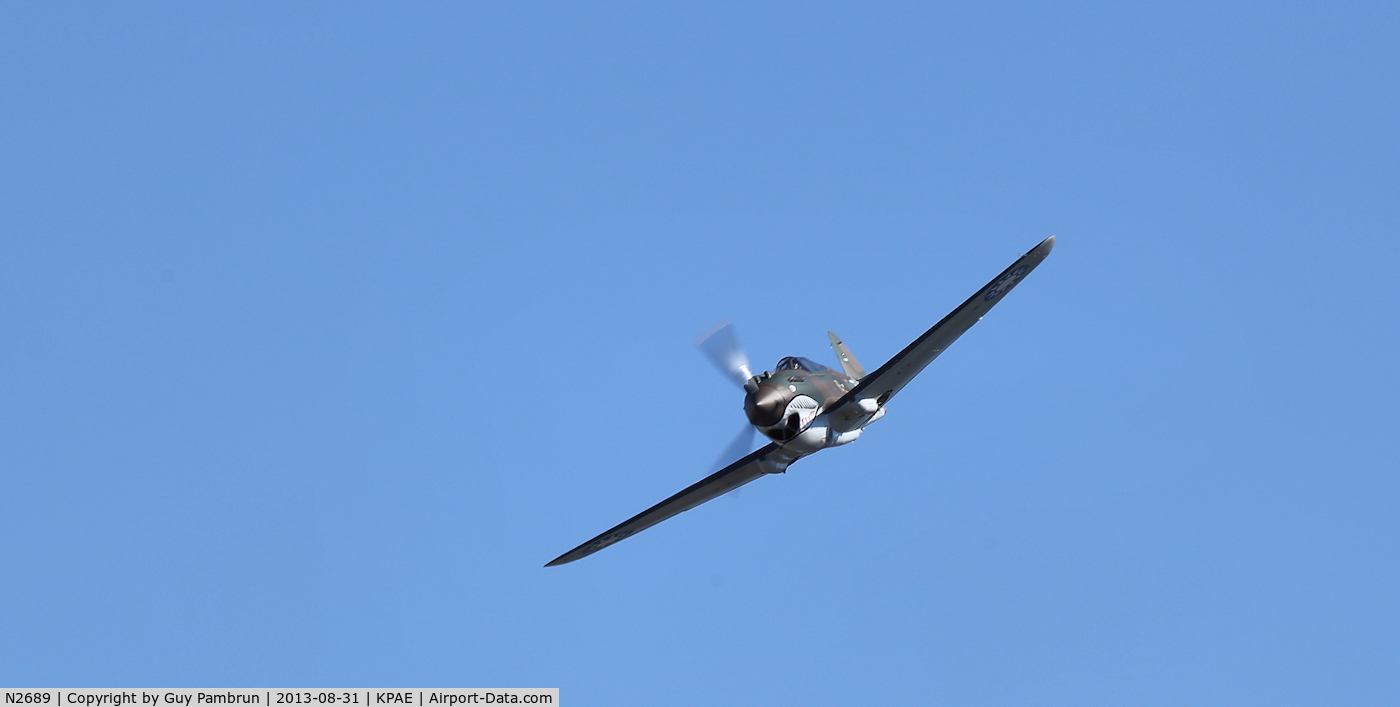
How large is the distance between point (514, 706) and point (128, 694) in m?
11.0

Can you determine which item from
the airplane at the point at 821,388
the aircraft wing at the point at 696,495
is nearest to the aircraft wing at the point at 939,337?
the airplane at the point at 821,388

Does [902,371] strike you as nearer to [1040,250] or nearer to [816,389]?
[816,389]

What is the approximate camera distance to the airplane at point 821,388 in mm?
34219

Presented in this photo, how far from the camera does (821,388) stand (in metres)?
36.4

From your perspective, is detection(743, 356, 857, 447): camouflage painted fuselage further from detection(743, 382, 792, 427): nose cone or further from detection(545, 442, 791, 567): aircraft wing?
detection(545, 442, 791, 567): aircraft wing

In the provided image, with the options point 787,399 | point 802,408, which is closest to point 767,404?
point 787,399

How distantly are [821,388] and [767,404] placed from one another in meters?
2.25

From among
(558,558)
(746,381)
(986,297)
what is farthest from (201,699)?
(986,297)

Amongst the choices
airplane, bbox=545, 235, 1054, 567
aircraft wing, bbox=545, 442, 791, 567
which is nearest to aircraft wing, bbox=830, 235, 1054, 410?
airplane, bbox=545, 235, 1054, 567

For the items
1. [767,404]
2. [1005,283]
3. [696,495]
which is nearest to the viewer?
[1005,283]

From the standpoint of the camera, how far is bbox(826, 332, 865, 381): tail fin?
4103 cm

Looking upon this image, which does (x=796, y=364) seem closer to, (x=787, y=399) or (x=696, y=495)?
(x=787, y=399)

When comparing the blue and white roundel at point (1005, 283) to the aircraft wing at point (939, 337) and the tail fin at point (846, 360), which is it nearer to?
the aircraft wing at point (939, 337)

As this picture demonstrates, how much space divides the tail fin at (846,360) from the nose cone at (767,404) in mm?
6253
